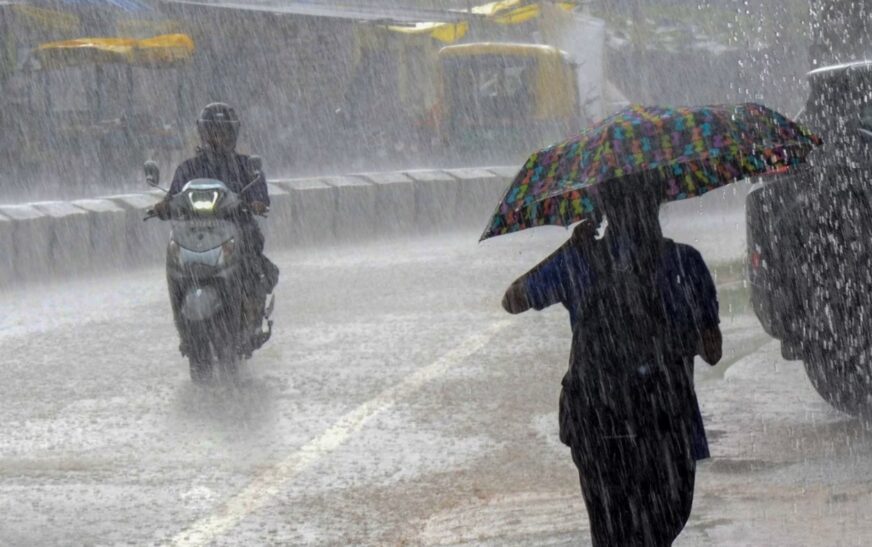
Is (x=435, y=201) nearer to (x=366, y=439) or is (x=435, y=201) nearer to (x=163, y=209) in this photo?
(x=163, y=209)

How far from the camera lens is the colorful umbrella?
4.16 metres

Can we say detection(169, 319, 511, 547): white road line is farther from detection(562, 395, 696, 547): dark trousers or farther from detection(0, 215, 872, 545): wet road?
detection(562, 395, 696, 547): dark trousers

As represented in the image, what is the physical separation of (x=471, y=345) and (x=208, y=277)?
6.88 ft

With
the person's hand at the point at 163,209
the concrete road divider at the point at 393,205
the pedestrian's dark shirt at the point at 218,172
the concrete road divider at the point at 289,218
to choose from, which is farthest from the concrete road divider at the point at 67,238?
the person's hand at the point at 163,209

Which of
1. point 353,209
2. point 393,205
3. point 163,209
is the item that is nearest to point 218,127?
point 163,209

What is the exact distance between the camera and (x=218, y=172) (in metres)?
10.0

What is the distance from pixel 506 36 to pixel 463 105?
696 centimetres

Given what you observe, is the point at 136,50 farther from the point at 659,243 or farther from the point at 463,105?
the point at 659,243

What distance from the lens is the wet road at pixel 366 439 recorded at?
6.28 metres

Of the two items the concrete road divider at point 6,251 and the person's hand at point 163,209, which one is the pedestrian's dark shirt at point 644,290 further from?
the concrete road divider at point 6,251

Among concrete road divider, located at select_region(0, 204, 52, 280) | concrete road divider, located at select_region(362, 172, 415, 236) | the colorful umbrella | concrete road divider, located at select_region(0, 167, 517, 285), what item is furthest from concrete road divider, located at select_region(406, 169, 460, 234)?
the colorful umbrella

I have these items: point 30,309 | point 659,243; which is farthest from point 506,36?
point 659,243

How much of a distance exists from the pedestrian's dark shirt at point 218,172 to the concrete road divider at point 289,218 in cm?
650

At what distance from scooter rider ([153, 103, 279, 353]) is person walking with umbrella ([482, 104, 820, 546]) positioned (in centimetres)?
583
